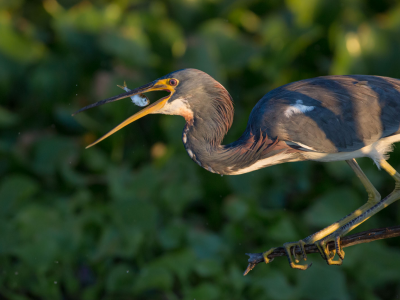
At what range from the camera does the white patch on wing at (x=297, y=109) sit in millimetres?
2330

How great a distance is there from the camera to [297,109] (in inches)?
92.1

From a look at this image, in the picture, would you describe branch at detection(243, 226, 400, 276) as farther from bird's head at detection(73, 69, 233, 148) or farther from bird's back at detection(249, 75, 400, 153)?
bird's head at detection(73, 69, 233, 148)

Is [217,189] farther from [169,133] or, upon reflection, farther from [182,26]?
[182,26]

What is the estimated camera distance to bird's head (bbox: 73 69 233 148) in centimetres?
223

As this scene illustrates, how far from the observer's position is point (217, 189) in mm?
4547

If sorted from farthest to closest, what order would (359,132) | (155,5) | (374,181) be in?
1. (155,5)
2. (374,181)
3. (359,132)

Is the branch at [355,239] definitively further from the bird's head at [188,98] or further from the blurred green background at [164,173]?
the blurred green background at [164,173]

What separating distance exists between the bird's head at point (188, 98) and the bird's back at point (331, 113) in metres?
0.19

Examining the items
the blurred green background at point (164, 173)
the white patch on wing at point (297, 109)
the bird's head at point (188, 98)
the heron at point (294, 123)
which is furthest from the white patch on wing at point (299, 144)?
the blurred green background at point (164, 173)

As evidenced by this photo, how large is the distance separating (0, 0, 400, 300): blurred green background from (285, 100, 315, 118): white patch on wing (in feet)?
5.66

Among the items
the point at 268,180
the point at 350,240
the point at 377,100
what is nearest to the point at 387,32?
the point at 268,180

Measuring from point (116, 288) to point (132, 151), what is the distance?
134 cm

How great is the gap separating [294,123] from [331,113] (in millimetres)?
192

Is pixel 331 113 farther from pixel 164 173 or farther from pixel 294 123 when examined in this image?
pixel 164 173
